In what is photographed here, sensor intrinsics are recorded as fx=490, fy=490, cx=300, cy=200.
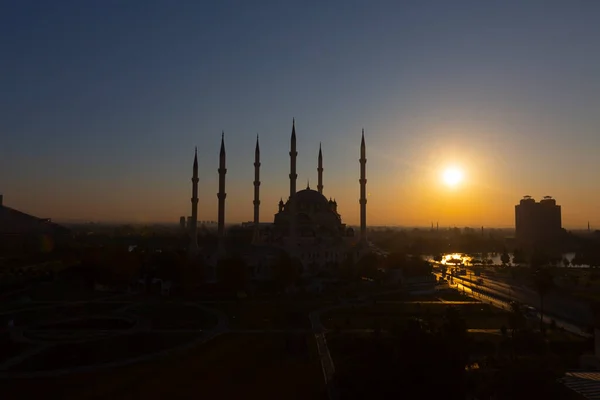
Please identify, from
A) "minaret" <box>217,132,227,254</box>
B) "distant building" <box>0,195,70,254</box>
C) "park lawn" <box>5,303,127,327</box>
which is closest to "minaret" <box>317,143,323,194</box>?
"minaret" <box>217,132,227,254</box>

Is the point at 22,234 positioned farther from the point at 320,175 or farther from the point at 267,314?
the point at 267,314

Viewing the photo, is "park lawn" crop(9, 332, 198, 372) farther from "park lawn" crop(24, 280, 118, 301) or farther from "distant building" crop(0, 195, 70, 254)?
"distant building" crop(0, 195, 70, 254)

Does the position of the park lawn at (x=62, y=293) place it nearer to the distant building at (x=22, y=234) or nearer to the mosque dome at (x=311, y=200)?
the mosque dome at (x=311, y=200)

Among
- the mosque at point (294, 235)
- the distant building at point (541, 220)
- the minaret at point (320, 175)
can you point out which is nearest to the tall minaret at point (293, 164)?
the mosque at point (294, 235)

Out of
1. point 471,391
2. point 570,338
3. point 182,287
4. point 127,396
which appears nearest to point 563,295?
point 570,338

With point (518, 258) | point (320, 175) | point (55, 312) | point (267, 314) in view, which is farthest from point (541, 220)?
point (55, 312)

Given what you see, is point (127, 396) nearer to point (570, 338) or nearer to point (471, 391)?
point (471, 391)
